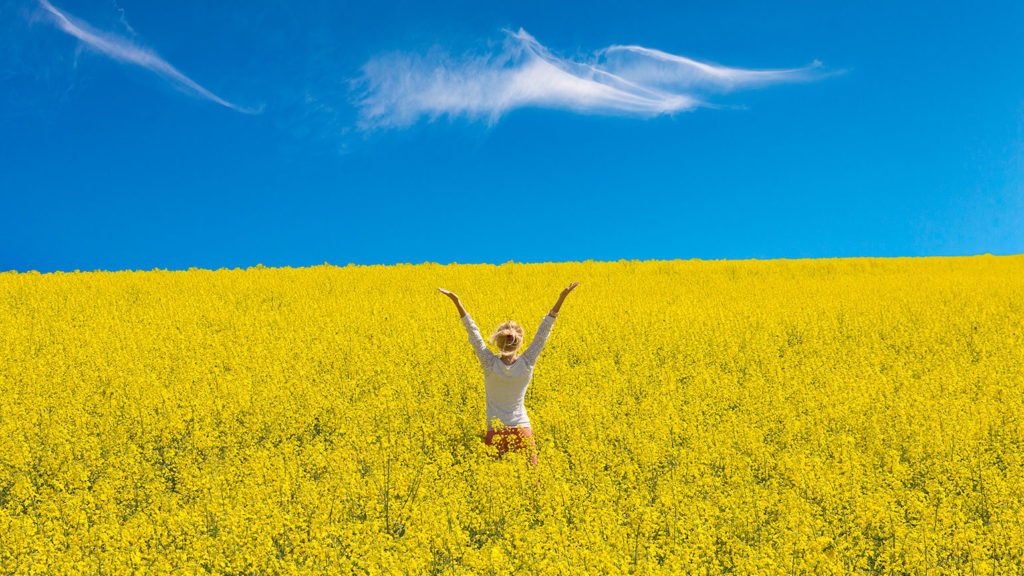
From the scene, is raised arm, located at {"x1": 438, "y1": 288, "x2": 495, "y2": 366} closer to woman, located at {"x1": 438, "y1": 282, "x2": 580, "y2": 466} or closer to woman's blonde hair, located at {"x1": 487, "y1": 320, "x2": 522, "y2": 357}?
woman, located at {"x1": 438, "y1": 282, "x2": 580, "y2": 466}

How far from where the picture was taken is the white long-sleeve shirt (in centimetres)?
523

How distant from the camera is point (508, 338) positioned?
17.3 feet

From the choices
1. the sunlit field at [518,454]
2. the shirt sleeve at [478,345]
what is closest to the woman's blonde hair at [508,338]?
the shirt sleeve at [478,345]

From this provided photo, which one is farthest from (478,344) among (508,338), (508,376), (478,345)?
(508,376)

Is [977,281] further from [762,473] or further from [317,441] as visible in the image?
[317,441]

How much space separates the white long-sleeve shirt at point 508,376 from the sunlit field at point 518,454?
441 millimetres

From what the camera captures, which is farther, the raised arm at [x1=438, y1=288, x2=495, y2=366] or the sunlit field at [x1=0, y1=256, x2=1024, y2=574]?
the raised arm at [x1=438, y1=288, x2=495, y2=366]

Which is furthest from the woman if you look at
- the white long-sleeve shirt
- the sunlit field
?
the sunlit field

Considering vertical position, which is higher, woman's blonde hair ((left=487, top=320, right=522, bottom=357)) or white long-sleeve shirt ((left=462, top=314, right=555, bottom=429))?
woman's blonde hair ((left=487, top=320, right=522, bottom=357))

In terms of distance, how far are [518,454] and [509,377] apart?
2.65 feet

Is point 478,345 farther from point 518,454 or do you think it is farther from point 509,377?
point 518,454

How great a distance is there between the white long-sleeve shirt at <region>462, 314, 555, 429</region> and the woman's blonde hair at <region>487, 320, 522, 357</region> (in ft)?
0.32

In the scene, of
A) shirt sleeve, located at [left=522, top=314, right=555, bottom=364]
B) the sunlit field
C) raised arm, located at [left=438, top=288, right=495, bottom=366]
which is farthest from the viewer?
raised arm, located at [left=438, top=288, right=495, bottom=366]

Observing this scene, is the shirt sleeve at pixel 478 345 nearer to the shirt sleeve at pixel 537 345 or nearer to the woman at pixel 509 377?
the woman at pixel 509 377
